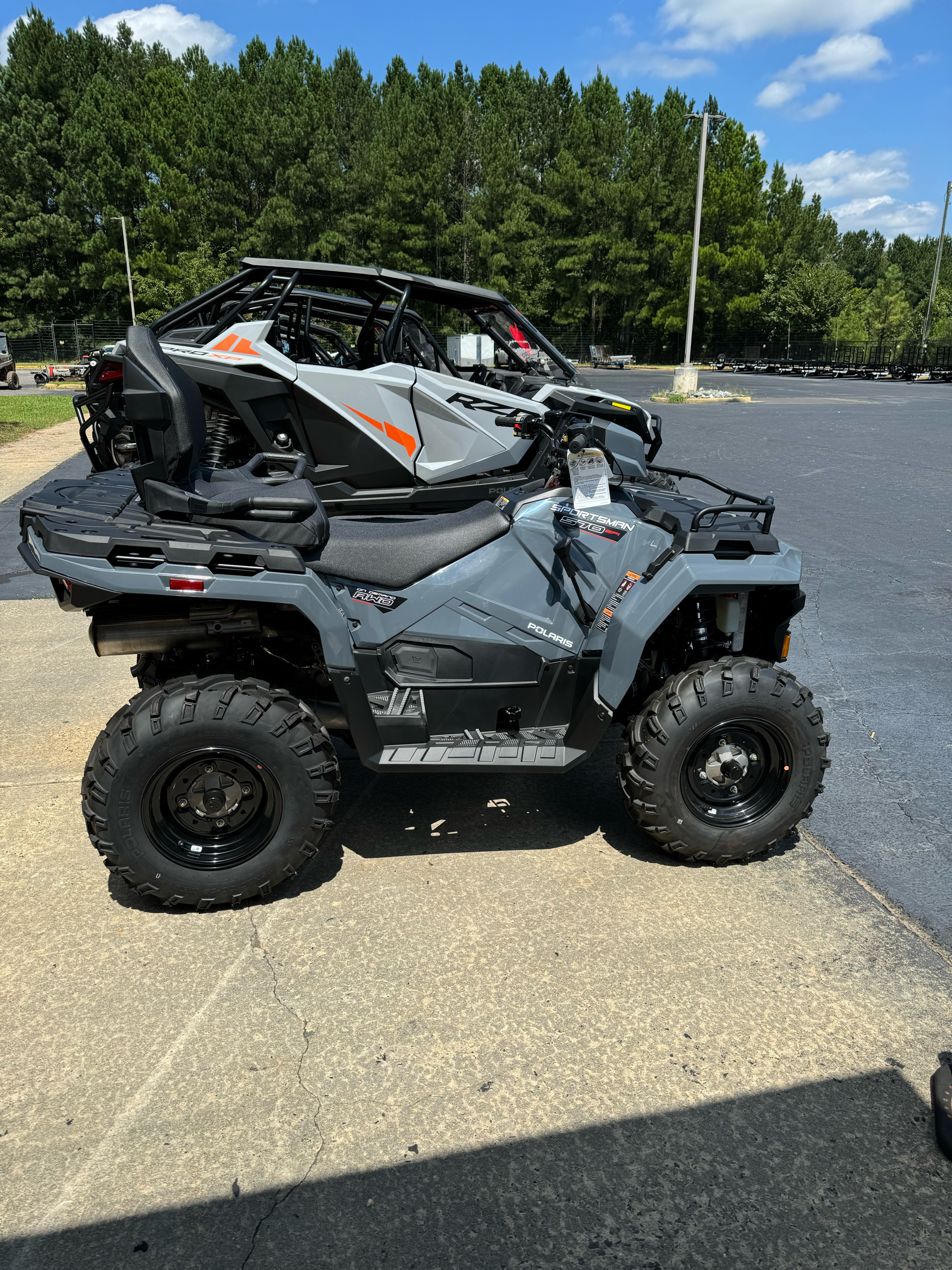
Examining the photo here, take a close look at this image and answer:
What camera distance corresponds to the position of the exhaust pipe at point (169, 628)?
127 inches

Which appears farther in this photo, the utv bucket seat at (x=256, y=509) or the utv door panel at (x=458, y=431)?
the utv door panel at (x=458, y=431)

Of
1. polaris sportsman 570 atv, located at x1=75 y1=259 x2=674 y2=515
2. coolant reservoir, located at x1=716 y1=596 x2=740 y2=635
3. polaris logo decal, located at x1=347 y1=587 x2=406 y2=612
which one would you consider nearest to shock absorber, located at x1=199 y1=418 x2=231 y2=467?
polaris sportsman 570 atv, located at x1=75 y1=259 x2=674 y2=515

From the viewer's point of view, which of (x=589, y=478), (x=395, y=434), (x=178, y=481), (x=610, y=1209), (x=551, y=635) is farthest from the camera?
(x=395, y=434)

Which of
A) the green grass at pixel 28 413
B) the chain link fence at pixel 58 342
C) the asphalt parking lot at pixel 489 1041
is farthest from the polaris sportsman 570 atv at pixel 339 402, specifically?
the chain link fence at pixel 58 342

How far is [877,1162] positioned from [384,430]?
5.86 metres

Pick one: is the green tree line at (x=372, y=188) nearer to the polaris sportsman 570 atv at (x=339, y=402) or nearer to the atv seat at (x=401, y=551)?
the polaris sportsman 570 atv at (x=339, y=402)

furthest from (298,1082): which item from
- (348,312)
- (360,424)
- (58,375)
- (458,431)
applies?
(58,375)

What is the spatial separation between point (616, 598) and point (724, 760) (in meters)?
0.74

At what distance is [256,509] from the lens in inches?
127

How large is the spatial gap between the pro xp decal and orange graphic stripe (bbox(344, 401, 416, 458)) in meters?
4.02

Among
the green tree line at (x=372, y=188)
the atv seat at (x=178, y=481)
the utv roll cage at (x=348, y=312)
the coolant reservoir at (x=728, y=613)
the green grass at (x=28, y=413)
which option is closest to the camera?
the atv seat at (x=178, y=481)

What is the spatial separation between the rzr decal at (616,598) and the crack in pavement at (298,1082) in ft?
5.25

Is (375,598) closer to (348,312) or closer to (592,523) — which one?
(592,523)

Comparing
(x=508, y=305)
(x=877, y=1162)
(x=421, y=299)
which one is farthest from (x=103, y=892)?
(x=508, y=305)
